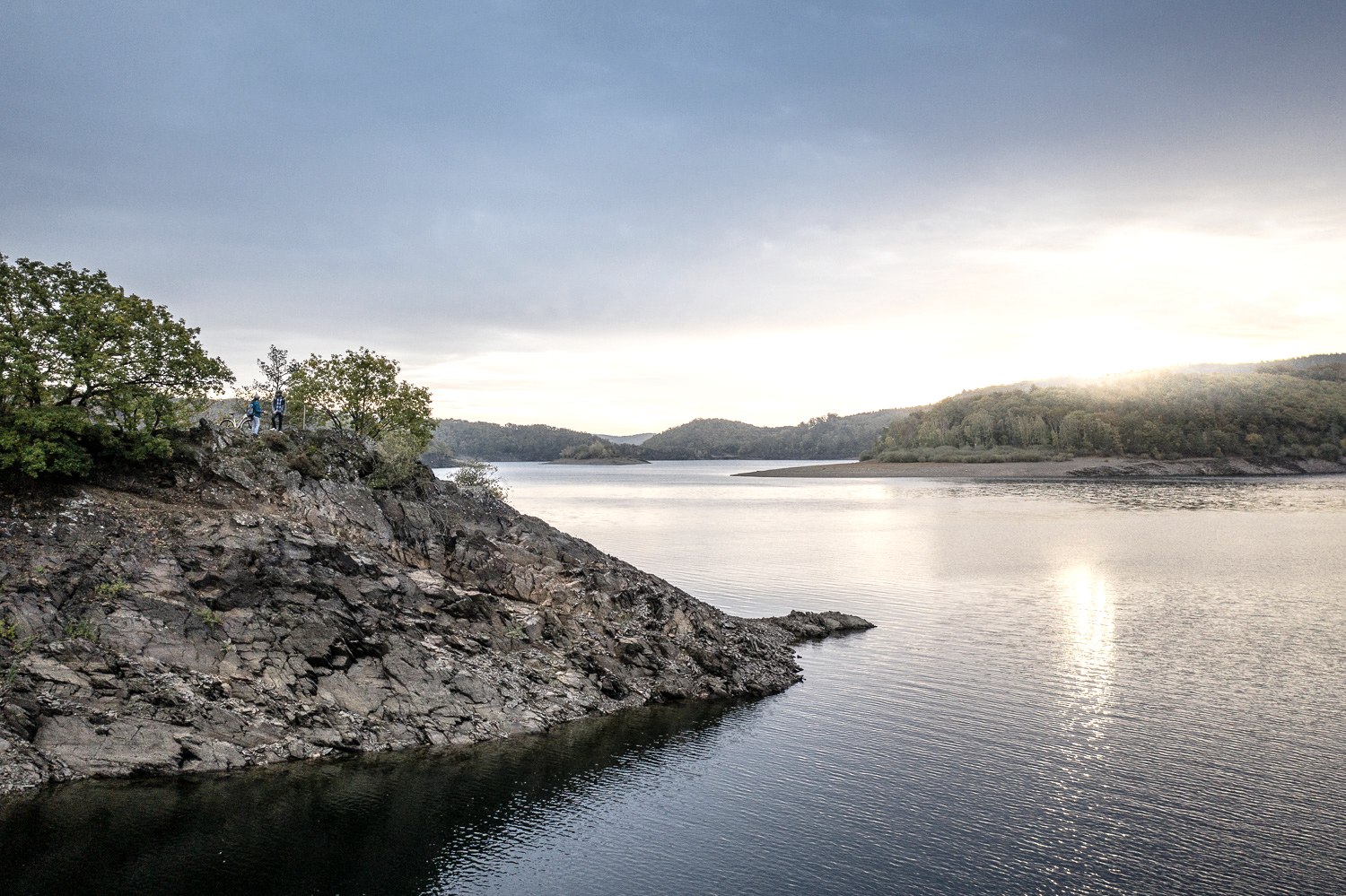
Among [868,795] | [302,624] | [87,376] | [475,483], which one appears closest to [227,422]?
[87,376]

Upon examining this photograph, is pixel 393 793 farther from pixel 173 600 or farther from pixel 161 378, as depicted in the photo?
pixel 161 378

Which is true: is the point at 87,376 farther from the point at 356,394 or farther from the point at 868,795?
the point at 868,795

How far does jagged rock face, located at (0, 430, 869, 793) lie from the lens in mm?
27078

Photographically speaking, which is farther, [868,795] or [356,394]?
[356,394]

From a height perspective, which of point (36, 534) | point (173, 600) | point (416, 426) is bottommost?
point (173, 600)

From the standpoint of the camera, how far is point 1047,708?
112 ft

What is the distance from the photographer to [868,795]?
85.4 feet

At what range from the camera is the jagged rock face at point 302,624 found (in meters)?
27.1

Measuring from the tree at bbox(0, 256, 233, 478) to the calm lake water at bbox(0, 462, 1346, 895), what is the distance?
49.3 feet

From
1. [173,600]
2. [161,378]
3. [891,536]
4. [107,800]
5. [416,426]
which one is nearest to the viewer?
[107,800]

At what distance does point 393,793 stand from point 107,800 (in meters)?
8.07

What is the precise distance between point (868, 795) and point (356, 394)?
41.3 meters

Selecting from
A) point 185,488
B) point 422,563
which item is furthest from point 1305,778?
point 185,488

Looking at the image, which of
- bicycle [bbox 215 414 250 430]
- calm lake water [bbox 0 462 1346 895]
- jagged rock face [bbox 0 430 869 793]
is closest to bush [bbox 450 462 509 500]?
jagged rock face [bbox 0 430 869 793]
